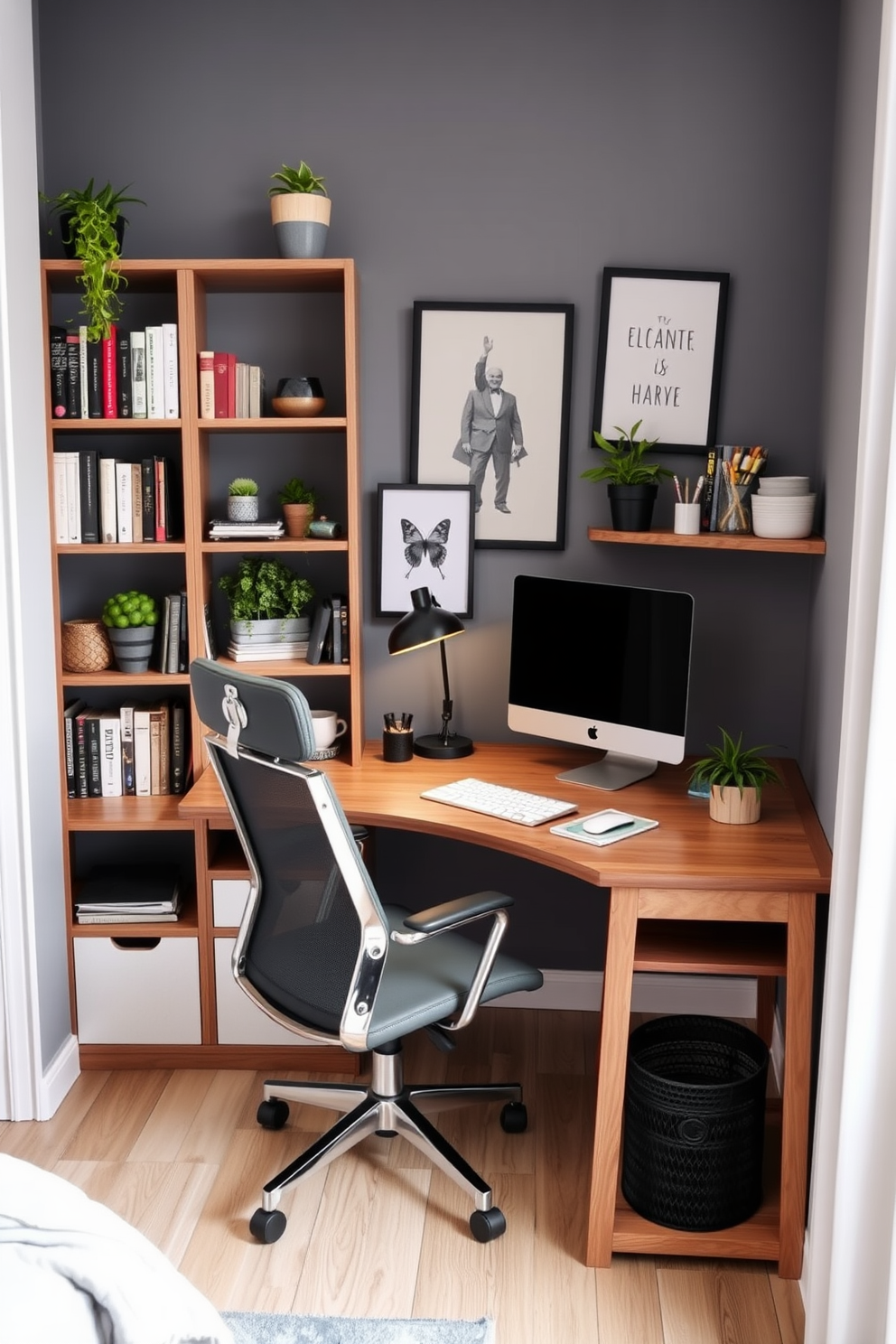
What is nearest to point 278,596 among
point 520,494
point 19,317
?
point 520,494

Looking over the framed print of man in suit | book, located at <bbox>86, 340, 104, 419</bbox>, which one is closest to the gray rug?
the framed print of man in suit

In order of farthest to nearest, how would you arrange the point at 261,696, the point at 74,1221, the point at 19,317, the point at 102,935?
1. the point at 102,935
2. the point at 19,317
3. the point at 261,696
4. the point at 74,1221

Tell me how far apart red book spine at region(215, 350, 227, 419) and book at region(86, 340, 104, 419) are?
0.28 metres

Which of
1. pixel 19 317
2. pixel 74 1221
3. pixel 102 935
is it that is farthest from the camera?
pixel 102 935

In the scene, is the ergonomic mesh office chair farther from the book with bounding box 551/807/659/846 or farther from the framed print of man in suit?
the framed print of man in suit

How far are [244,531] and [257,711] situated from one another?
3.29 feet

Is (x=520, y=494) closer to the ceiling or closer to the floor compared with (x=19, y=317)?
closer to the floor

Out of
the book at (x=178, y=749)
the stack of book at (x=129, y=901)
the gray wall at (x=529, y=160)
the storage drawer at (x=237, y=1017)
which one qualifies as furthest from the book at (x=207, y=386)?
the storage drawer at (x=237, y=1017)

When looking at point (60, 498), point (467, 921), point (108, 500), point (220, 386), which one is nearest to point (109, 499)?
point (108, 500)

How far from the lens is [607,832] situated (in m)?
2.55

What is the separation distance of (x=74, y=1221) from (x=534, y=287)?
95.4 inches

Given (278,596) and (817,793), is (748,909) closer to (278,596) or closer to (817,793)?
(817,793)

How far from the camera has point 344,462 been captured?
10.8ft

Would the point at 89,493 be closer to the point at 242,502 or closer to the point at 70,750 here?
the point at 242,502
